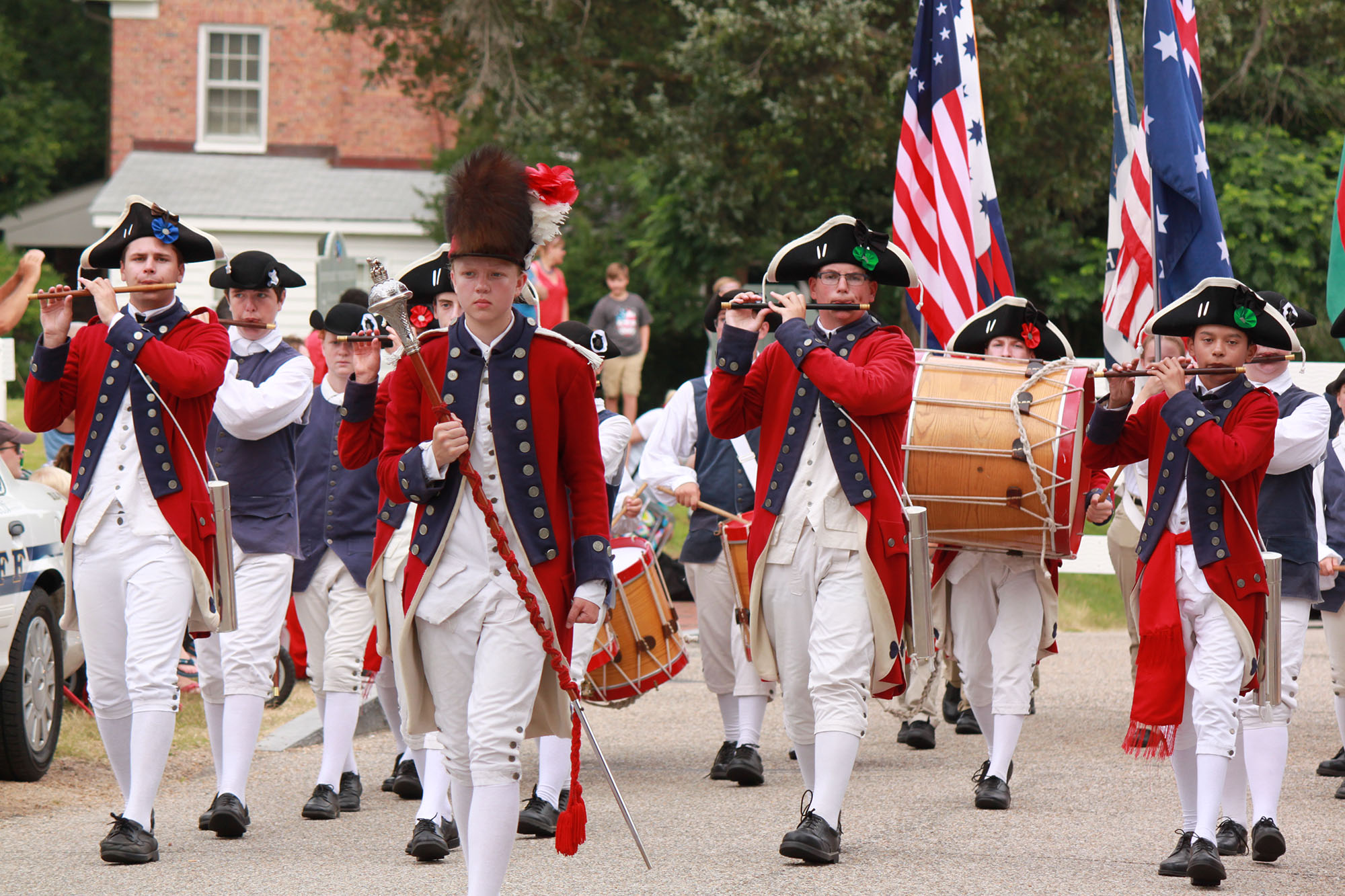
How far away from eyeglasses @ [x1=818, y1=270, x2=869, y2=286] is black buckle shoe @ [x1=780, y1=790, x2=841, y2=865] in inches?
78.3

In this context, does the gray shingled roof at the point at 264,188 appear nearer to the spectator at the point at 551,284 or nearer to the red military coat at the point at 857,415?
the spectator at the point at 551,284

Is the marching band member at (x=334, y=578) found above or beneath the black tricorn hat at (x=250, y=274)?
beneath

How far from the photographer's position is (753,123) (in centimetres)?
2092

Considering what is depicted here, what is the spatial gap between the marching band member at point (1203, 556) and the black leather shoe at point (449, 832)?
2615 millimetres

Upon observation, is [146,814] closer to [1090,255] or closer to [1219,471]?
[1219,471]

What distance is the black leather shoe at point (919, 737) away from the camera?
9.12m

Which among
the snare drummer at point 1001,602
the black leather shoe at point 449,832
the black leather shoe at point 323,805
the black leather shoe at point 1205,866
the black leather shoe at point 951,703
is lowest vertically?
the black leather shoe at point 951,703

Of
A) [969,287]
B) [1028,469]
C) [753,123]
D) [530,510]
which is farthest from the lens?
[753,123]

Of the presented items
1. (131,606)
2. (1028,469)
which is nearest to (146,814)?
(131,606)

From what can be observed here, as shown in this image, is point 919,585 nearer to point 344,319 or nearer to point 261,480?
point 344,319

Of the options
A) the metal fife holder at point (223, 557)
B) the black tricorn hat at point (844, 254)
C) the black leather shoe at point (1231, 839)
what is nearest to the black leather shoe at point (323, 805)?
the metal fife holder at point (223, 557)

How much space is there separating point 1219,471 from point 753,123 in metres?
15.5

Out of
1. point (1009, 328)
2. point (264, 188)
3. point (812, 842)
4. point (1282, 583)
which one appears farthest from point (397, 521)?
point (264, 188)

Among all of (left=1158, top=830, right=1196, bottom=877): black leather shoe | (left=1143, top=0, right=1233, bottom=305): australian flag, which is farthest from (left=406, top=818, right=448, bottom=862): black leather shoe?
(left=1143, top=0, right=1233, bottom=305): australian flag
